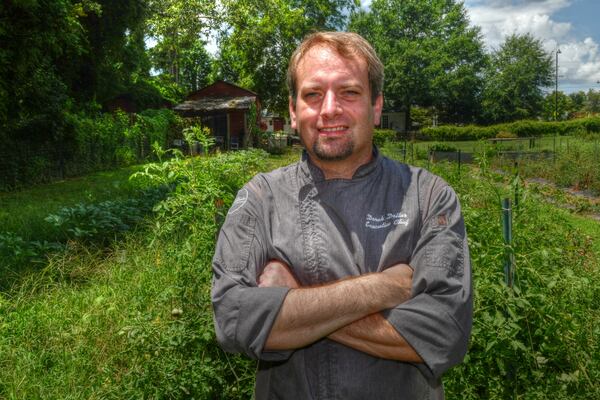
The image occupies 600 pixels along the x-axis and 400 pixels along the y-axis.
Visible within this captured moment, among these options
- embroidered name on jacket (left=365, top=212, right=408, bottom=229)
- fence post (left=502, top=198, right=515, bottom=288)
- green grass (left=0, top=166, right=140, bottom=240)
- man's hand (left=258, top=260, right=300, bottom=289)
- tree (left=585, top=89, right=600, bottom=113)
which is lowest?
green grass (left=0, top=166, right=140, bottom=240)

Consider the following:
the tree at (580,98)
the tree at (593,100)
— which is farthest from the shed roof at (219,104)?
the tree at (593,100)

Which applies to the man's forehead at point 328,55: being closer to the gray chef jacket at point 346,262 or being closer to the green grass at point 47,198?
the gray chef jacket at point 346,262

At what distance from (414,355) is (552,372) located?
1.93m

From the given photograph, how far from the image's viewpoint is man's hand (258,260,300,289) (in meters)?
1.93

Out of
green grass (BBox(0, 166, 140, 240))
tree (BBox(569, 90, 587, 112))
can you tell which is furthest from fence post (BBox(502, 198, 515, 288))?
tree (BBox(569, 90, 587, 112))

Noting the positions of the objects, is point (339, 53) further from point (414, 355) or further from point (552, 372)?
point (552, 372)

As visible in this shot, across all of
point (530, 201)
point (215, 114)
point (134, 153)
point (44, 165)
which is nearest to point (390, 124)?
point (215, 114)

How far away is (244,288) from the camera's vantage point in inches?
74.2

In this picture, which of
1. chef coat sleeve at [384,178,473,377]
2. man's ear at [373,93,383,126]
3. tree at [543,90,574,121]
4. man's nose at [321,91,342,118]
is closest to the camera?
chef coat sleeve at [384,178,473,377]

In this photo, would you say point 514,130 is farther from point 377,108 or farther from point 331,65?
point 331,65

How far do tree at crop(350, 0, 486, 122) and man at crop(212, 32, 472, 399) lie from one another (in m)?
56.7

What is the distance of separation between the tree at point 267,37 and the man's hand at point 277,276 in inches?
1462

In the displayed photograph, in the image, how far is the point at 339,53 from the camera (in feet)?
7.07

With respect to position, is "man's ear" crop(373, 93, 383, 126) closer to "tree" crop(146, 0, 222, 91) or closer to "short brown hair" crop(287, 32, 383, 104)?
"short brown hair" crop(287, 32, 383, 104)
